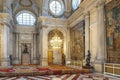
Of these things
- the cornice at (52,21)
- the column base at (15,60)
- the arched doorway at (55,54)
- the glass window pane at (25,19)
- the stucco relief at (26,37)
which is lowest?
the column base at (15,60)

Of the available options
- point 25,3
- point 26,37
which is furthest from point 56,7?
point 26,37

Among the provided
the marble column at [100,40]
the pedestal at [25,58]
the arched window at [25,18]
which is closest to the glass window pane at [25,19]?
the arched window at [25,18]

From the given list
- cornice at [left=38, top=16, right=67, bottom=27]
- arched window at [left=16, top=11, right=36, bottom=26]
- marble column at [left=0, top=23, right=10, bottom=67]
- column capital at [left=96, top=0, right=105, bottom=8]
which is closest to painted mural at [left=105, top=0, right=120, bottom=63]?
column capital at [left=96, top=0, right=105, bottom=8]

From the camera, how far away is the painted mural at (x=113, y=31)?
1091 centimetres

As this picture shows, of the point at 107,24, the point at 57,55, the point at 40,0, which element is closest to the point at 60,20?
the point at 40,0

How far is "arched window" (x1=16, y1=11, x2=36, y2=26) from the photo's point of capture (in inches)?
1033

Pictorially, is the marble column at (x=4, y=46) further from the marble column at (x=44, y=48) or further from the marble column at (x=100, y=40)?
the marble column at (x=100, y=40)

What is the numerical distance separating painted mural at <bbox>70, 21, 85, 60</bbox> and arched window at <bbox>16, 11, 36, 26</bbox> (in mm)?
7718

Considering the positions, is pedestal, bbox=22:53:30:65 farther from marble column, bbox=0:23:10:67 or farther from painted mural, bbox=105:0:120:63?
painted mural, bbox=105:0:120:63

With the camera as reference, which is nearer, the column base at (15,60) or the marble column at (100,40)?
the marble column at (100,40)

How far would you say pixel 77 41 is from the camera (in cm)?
1875

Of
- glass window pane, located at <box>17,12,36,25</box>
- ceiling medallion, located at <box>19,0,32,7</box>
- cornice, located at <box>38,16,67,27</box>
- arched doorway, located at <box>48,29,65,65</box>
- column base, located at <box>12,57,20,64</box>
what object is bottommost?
column base, located at <box>12,57,20,64</box>

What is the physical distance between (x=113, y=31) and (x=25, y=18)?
17224mm

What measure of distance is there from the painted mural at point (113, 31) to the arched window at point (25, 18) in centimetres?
1588
